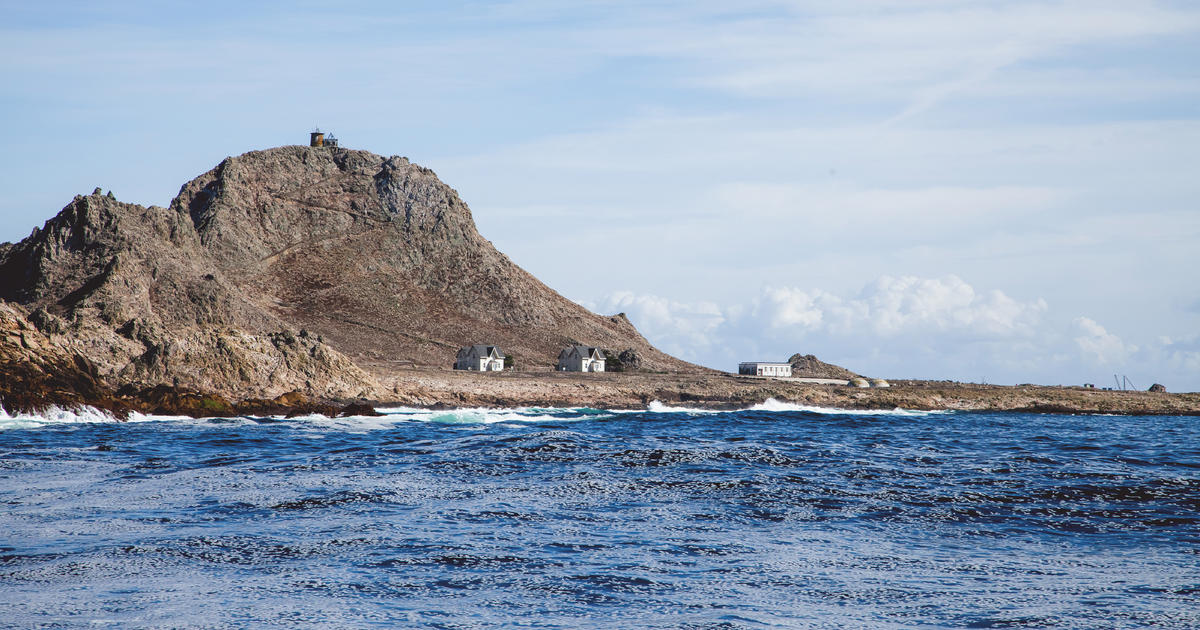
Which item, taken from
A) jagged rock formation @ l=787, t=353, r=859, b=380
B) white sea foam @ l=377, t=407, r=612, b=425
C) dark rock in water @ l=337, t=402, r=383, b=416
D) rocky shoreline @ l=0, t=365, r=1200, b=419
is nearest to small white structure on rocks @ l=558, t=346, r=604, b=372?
rocky shoreline @ l=0, t=365, r=1200, b=419

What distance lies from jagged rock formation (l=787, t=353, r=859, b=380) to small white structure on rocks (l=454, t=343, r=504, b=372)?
141ft

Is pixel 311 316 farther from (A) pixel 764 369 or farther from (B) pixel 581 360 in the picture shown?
(A) pixel 764 369

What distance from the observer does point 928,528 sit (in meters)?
20.3

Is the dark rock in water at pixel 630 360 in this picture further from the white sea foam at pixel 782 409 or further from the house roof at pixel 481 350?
the white sea foam at pixel 782 409

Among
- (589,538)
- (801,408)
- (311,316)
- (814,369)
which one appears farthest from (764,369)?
(589,538)

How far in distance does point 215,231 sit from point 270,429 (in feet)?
342

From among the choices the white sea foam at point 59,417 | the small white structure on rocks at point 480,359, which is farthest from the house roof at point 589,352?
the white sea foam at point 59,417

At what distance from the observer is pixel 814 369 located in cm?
13788

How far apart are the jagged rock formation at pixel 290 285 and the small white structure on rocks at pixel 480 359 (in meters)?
4.03

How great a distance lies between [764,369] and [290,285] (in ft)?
232

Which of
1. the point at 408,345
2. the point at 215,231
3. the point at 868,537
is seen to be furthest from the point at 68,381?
the point at 215,231

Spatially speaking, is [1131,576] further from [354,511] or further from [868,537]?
[354,511]

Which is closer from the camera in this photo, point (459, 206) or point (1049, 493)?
point (1049, 493)

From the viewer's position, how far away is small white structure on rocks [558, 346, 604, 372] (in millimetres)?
119438
